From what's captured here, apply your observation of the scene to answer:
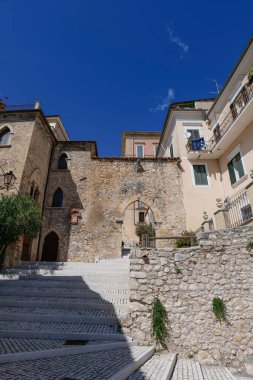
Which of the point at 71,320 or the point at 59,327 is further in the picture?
the point at 71,320

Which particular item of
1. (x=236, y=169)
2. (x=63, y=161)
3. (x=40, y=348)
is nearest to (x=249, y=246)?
(x=40, y=348)

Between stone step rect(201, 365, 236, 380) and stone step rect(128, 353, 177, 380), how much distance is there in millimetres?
829

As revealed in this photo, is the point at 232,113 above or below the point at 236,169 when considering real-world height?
above

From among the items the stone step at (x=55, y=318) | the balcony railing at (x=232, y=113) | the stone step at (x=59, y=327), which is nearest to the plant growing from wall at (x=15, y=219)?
the stone step at (x=55, y=318)

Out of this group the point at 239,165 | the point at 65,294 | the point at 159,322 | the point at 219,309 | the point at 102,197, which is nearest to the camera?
the point at 159,322

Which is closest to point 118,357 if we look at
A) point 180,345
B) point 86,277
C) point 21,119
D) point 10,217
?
point 180,345

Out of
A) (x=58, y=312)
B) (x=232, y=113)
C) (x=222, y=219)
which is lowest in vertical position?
(x=58, y=312)

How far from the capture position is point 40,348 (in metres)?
4.28

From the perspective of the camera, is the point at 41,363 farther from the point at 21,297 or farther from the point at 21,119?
the point at 21,119

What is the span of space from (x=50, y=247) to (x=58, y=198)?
3.47 m

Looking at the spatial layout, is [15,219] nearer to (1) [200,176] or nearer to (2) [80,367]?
(2) [80,367]

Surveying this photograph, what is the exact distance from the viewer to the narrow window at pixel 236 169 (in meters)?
13.2

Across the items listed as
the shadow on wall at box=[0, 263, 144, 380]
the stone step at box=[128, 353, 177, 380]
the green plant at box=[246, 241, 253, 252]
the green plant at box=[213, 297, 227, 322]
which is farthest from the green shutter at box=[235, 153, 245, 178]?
the stone step at box=[128, 353, 177, 380]

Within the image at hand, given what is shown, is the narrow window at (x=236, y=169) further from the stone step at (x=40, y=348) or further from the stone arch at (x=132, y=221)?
the stone step at (x=40, y=348)
